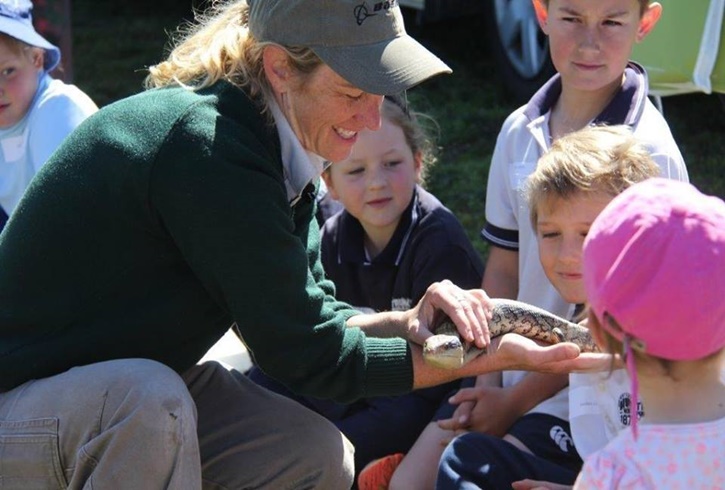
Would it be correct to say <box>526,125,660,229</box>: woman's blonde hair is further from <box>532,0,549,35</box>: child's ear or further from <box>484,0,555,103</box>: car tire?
<box>484,0,555,103</box>: car tire

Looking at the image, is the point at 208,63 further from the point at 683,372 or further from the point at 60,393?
the point at 683,372

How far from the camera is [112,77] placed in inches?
335

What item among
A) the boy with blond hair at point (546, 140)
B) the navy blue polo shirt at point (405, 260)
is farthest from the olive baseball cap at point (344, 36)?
the navy blue polo shirt at point (405, 260)

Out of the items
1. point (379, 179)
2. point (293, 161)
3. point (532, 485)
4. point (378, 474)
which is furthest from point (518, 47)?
point (532, 485)

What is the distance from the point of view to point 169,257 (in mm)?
3135

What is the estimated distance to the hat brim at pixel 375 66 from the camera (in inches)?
120

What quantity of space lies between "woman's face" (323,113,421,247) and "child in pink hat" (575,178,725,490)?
6.44 feet

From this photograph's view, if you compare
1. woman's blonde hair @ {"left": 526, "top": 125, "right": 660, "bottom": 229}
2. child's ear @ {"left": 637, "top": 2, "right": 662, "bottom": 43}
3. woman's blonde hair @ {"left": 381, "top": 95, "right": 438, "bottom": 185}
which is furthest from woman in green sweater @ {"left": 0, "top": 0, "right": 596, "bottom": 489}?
woman's blonde hair @ {"left": 381, "top": 95, "right": 438, "bottom": 185}

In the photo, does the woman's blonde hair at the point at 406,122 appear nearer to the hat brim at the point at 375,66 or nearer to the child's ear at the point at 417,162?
the child's ear at the point at 417,162

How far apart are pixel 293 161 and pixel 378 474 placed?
1.16 metres

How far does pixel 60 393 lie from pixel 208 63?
0.92 metres

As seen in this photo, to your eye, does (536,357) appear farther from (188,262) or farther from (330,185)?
(330,185)

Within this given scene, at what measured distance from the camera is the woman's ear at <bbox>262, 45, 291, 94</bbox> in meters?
3.13

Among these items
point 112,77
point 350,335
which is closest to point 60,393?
point 350,335
